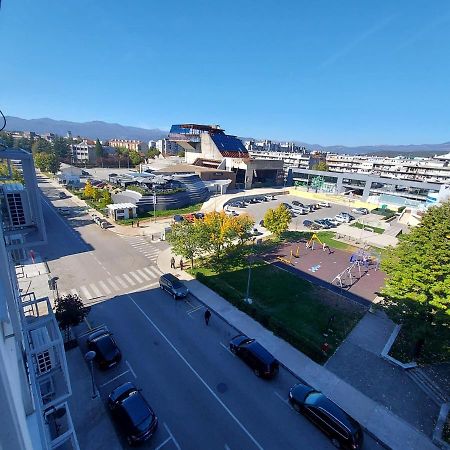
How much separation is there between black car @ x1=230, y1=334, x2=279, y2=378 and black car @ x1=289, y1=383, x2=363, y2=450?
5.27ft

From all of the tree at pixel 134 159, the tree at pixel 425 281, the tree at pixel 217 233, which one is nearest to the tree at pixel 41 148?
the tree at pixel 134 159

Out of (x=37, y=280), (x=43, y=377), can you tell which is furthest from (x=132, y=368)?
(x=37, y=280)

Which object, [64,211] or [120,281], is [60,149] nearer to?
[64,211]

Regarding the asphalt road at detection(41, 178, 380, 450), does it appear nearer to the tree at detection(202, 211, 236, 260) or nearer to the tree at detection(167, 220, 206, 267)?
the tree at detection(167, 220, 206, 267)

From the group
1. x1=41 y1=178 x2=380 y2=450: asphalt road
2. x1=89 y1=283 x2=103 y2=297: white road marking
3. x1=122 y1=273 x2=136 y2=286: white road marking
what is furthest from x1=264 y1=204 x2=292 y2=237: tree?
x1=89 y1=283 x2=103 y2=297: white road marking

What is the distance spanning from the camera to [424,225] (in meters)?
18.4

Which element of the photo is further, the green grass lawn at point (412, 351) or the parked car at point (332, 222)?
the parked car at point (332, 222)

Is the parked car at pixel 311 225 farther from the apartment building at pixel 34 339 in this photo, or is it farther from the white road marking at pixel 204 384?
the apartment building at pixel 34 339

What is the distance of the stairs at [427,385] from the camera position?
1499 centimetres

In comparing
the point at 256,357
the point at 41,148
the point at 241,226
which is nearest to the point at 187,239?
the point at 241,226

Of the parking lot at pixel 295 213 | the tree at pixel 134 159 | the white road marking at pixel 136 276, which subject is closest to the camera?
the white road marking at pixel 136 276

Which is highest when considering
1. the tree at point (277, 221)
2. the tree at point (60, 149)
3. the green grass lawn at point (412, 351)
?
the tree at point (60, 149)

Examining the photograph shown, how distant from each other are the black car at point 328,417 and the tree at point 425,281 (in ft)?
22.5

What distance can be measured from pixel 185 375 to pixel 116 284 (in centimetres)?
1239
